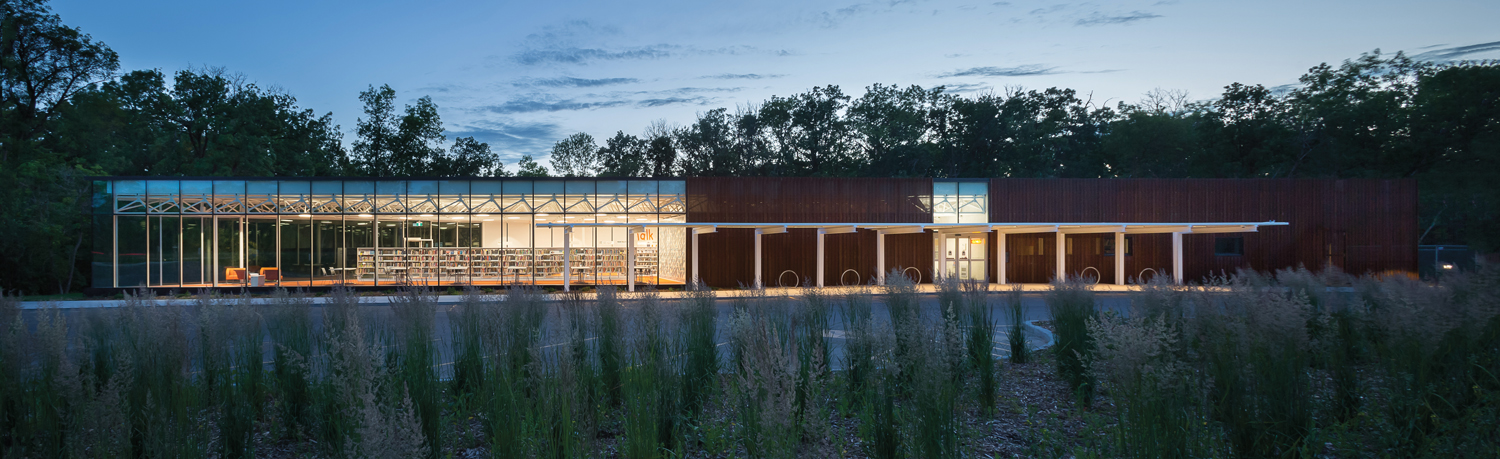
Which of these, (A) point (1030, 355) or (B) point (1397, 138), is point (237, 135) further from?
(B) point (1397, 138)

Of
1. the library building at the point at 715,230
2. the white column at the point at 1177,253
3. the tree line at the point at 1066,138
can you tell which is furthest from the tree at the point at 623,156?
the white column at the point at 1177,253

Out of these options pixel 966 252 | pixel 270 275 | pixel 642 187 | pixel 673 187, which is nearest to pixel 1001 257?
pixel 966 252

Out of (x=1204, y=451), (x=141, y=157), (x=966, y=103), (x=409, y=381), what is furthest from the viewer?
(x=966, y=103)

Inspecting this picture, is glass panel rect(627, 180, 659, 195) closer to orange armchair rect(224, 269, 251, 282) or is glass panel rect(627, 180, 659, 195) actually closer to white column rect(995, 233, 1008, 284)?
white column rect(995, 233, 1008, 284)

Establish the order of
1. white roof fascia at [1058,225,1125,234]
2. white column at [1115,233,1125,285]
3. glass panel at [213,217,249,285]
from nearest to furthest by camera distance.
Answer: white roof fascia at [1058,225,1125,234], glass panel at [213,217,249,285], white column at [1115,233,1125,285]

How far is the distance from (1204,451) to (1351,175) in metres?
41.8

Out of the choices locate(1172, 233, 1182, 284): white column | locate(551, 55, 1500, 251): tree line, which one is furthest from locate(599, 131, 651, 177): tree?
locate(1172, 233, 1182, 284): white column

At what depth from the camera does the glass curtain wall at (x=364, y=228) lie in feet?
73.8

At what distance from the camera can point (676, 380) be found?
502 centimetres

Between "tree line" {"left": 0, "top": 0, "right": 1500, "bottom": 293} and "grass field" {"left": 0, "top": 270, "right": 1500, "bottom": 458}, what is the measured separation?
24996mm

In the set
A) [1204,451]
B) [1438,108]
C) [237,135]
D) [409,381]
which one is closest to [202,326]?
[409,381]

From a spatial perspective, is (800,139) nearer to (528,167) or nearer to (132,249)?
(528,167)

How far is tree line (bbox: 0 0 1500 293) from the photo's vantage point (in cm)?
2749

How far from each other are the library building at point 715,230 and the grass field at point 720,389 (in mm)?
15029
